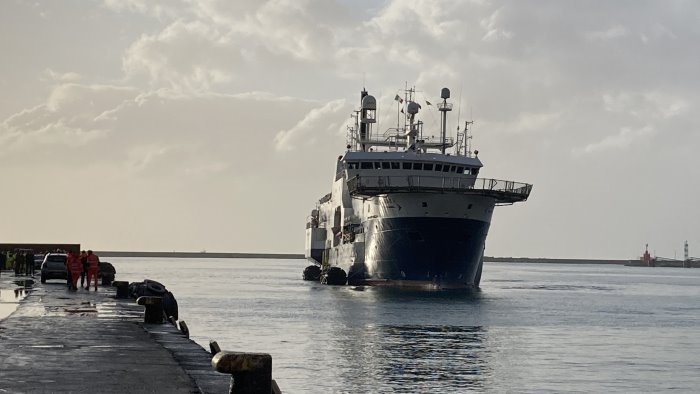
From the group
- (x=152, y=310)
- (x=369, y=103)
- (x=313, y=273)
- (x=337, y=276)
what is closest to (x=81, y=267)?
(x=152, y=310)

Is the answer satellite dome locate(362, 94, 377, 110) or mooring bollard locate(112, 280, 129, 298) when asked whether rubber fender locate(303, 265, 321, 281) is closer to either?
satellite dome locate(362, 94, 377, 110)

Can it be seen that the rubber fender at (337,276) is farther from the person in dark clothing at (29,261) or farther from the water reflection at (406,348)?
the person in dark clothing at (29,261)

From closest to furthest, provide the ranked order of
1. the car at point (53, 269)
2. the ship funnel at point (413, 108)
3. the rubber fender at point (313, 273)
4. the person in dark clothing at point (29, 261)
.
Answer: the car at point (53, 269)
the person in dark clothing at point (29, 261)
the ship funnel at point (413, 108)
the rubber fender at point (313, 273)

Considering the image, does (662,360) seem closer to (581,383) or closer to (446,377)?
(581,383)

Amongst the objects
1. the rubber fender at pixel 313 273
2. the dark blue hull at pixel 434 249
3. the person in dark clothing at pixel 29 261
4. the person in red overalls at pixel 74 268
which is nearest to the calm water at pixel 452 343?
the dark blue hull at pixel 434 249

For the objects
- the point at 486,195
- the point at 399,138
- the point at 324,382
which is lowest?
the point at 324,382

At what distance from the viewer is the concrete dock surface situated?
17.9 metres

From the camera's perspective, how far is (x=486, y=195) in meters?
80.5

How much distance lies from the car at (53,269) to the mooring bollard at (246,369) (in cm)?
4818

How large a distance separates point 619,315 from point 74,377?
187ft

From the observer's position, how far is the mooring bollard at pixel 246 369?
14867 mm

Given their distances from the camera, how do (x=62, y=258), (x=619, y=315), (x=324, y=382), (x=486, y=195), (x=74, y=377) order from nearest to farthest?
(x=74, y=377) < (x=324, y=382) < (x=62, y=258) < (x=619, y=315) < (x=486, y=195)

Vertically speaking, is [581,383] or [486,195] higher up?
[486,195]

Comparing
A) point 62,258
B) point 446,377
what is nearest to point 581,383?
point 446,377
